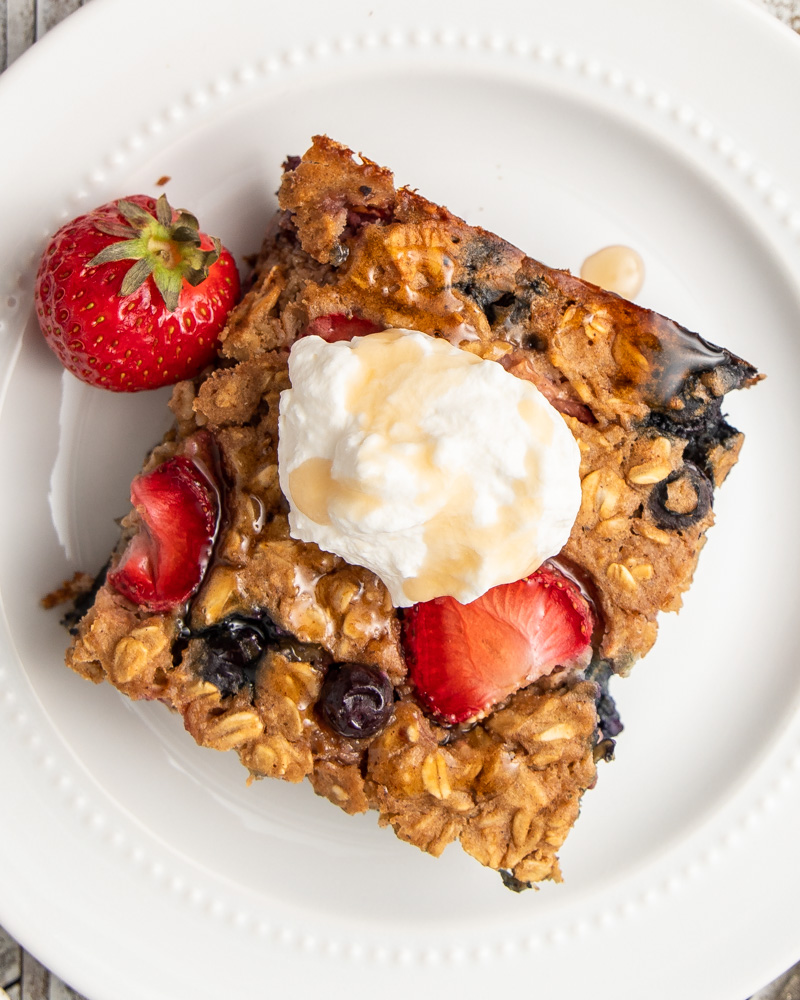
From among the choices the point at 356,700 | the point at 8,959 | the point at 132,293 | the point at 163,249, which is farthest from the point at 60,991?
the point at 163,249

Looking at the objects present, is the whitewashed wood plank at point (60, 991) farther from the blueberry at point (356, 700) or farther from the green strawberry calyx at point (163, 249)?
the green strawberry calyx at point (163, 249)

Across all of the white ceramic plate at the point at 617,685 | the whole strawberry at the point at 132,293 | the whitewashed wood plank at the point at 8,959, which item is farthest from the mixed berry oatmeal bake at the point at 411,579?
the whitewashed wood plank at the point at 8,959

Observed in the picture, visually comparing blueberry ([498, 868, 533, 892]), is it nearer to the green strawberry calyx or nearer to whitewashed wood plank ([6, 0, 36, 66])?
the green strawberry calyx

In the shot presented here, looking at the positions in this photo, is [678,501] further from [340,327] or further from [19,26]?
[19,26]

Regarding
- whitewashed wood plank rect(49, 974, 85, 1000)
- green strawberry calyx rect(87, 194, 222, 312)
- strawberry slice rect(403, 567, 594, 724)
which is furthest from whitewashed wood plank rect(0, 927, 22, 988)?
green strawberry calyx rect(87, 194, 222, 312)

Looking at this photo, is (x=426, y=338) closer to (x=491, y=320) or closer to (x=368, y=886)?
(x=491, y=320)
